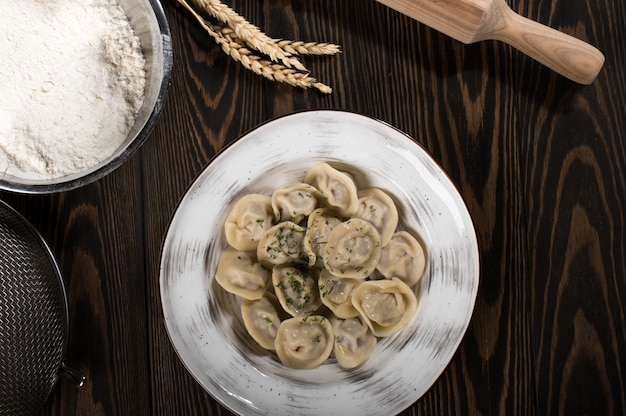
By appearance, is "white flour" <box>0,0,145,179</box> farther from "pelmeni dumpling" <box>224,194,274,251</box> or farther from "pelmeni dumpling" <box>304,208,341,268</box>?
"pelmeni dumpling" <box>304,208,341,268</box>

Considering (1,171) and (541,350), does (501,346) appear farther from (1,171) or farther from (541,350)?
(1,171)

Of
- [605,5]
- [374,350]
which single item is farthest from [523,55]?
[374,350]

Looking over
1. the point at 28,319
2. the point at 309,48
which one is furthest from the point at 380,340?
the point at 28,319

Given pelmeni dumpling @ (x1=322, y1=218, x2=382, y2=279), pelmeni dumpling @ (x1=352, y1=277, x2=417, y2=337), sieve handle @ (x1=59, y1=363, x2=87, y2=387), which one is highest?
pelmeni dumpling @ (x1=322, y1=218, x2=382, y2=279)

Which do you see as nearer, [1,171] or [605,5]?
[1,171]

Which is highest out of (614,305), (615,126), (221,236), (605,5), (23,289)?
(605,5)

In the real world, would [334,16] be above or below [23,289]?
above

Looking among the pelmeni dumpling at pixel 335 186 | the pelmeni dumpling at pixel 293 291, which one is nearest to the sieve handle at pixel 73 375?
the pelmeni dumpling at pixel 293 291

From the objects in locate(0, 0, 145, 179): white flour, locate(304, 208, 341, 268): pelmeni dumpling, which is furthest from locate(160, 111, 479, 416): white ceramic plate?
locate(0, 0, 145, 179): white flour
